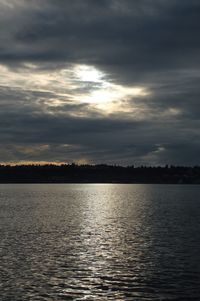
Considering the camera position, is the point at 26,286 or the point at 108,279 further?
the point at 108,279

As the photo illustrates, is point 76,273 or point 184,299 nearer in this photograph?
point 184,299

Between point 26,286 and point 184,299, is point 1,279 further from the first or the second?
point 184,299

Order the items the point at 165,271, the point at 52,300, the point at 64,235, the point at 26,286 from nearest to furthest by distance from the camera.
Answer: the point at 52,300 < the point at 26,286 < the point at 165,271 < the point at 64,235

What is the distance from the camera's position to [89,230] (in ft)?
282

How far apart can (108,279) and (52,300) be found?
8.86m

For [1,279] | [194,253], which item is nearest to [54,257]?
[1,279]

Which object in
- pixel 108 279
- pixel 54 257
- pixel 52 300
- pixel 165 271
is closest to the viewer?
pixel 52 300

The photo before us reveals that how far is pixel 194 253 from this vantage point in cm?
5678

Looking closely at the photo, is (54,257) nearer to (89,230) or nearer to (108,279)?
(108,279)

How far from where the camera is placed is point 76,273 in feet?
150

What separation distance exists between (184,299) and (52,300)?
10736 mm

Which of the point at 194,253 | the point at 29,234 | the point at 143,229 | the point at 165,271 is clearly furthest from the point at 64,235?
the point at 165,271

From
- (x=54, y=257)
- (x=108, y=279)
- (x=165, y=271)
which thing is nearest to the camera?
(x=108, y=279)

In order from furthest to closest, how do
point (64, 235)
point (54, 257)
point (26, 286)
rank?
point (64, 235) → point (54, 257) → point (26, 286)
